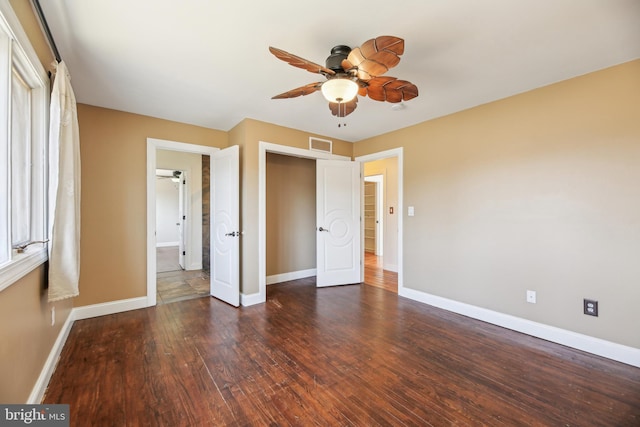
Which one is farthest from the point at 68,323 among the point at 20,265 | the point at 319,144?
the point at 319,144

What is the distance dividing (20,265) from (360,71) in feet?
7.48

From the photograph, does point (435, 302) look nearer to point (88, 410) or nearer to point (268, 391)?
point (268, 391)

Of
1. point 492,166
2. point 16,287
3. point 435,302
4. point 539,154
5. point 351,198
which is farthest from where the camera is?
point 351,198

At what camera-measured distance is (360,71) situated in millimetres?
1786

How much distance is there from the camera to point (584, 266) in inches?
93.3

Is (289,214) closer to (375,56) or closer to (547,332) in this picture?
(375,56)

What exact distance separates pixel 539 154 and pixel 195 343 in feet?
12.3

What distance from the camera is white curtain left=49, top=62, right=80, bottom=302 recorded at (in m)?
1.88

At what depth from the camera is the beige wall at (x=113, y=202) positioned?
3.04 metres

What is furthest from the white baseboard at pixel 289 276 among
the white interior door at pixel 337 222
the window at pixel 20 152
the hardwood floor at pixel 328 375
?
the window at pixel 20 152

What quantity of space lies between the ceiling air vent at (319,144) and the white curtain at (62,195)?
272cm

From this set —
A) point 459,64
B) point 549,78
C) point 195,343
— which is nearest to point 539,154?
point 549,78

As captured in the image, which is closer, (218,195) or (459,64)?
(459,64)

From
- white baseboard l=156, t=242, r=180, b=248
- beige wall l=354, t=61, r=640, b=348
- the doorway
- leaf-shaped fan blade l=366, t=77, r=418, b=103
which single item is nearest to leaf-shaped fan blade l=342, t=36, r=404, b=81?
leaf-shaped fan blade l=366, t=77, r=418, b=103
